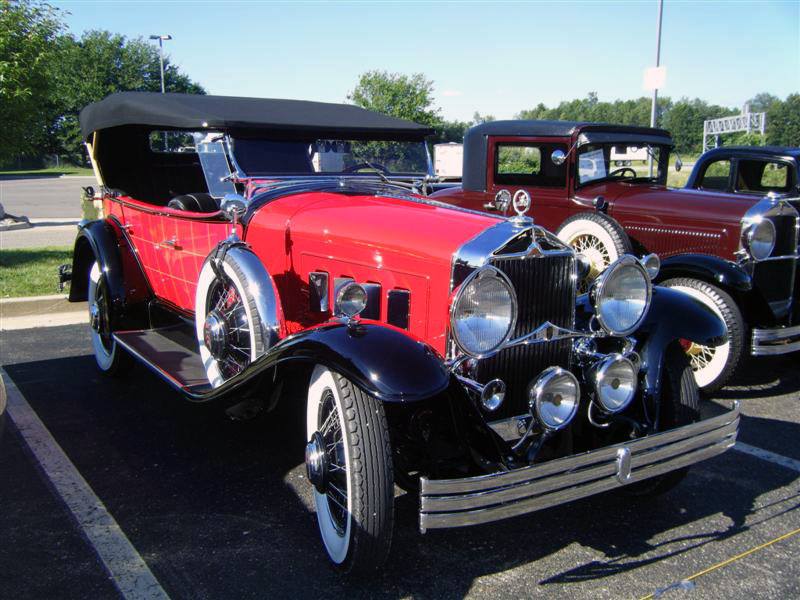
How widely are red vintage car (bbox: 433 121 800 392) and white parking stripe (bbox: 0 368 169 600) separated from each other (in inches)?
92.8

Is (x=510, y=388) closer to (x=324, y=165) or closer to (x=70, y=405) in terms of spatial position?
(x=324, y=165)

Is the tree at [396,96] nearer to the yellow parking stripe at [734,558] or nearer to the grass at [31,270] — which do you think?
the grass at [31,270]

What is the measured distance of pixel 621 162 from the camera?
20.4 feet

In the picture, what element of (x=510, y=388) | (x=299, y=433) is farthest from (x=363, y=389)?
(x=299, y=433)

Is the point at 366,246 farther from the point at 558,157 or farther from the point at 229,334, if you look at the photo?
the point at 558,157

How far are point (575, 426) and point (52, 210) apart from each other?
18.9m

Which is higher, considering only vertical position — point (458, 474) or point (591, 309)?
point (591, 309)

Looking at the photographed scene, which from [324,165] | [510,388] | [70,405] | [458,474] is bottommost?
[70,405]

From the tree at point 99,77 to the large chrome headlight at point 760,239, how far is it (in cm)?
3981

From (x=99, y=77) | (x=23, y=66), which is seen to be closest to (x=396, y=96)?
(x=23, y=66)

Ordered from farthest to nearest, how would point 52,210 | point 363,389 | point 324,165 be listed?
1. point 52,210
2. point 324,165
3. point 363,389

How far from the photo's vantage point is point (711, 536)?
9.40 ft

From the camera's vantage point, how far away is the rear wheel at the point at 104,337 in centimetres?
469

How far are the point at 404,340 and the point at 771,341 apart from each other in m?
3.36
